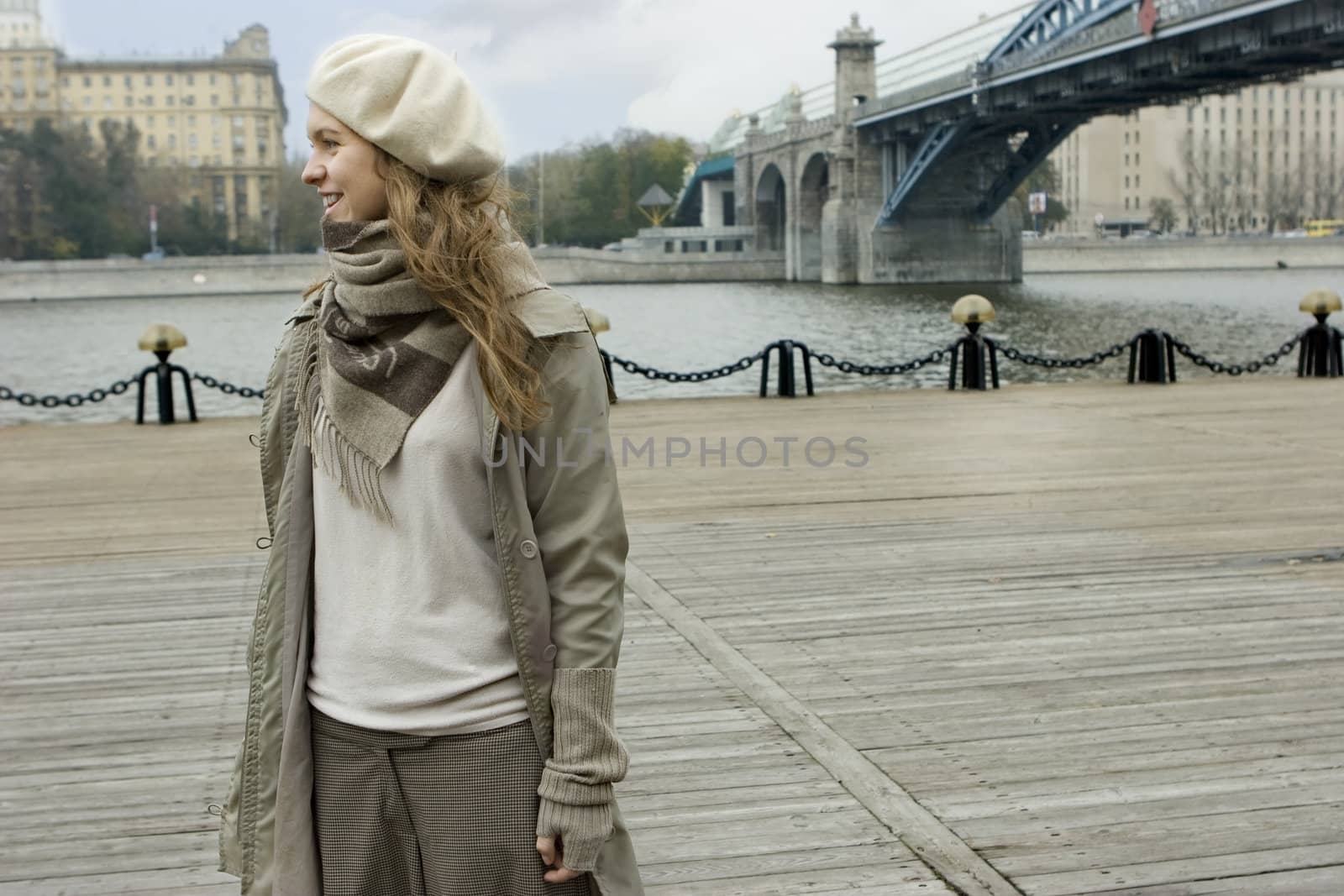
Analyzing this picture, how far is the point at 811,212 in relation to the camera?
7906cm

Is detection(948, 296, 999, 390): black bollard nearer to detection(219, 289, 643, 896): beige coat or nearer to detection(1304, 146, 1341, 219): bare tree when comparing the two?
detection(219, 289, 643, 896): beige coat

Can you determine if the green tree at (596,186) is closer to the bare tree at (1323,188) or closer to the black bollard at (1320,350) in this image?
the bare tree at (1323,188)

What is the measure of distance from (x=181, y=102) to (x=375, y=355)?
439 feet

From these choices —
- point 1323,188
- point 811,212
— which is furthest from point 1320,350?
point 1323,188

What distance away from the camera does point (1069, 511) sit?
767cm

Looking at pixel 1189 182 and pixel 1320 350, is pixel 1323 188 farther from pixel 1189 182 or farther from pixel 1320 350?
pixel 1320 350

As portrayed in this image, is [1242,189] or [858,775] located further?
[1242,189]

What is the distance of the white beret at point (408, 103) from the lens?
196 centimetres

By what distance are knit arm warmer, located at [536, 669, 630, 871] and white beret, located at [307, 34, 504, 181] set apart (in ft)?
2.18

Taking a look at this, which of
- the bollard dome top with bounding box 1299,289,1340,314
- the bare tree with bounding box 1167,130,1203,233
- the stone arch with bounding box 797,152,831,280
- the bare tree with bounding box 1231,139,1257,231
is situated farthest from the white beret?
the bare tree with bounding box 1167,130,1203,233

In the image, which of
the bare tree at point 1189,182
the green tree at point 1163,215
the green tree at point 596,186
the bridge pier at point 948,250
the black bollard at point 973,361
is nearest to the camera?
the black bollard at point 973,361

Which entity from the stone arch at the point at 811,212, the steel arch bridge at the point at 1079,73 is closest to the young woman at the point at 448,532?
the steel arch bridge at the point at 1079,73

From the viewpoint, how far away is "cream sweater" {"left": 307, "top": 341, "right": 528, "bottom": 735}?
78.4 inches

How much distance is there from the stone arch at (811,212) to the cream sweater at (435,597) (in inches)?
2951
